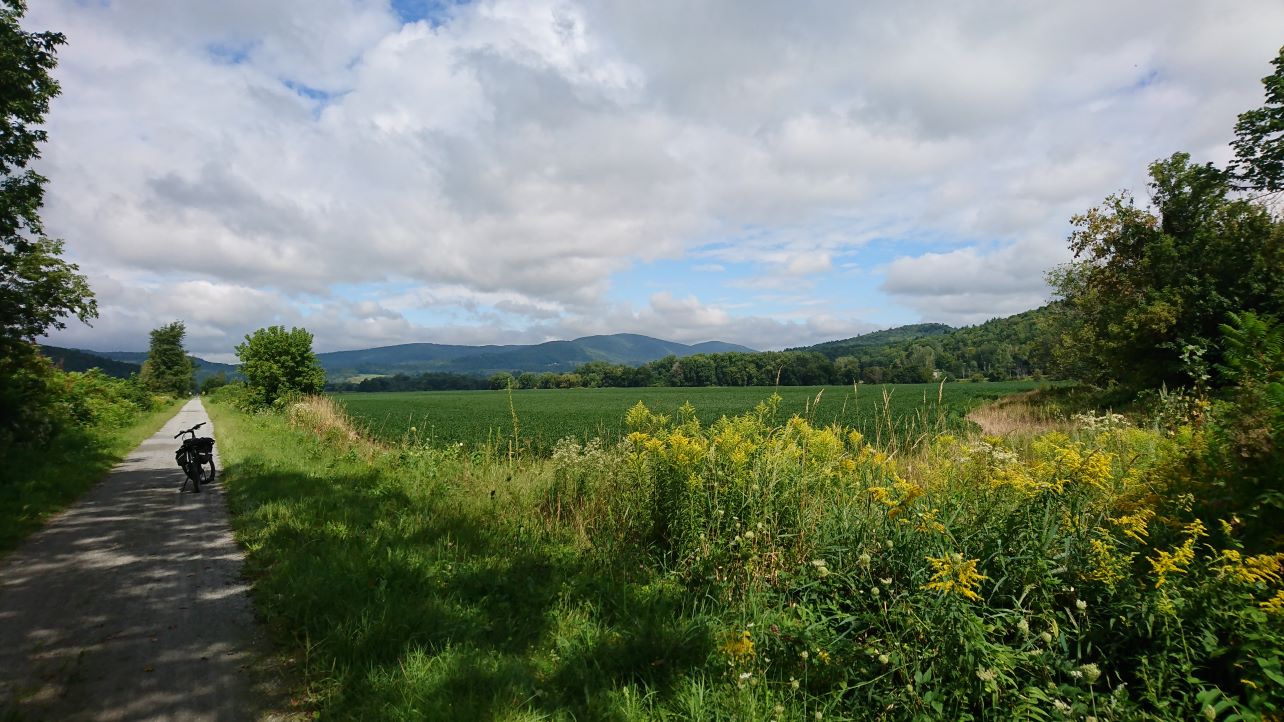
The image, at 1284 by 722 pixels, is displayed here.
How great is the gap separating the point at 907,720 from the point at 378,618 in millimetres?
3620

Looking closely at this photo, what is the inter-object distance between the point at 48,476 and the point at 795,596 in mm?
12403

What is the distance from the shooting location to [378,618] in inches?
158

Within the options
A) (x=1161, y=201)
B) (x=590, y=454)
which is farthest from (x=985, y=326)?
(x=590, y=454)

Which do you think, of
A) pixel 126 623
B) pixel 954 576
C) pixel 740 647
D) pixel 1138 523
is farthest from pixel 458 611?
pixel 1138 523

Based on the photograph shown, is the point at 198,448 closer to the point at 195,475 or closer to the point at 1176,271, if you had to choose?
the point at 195,475

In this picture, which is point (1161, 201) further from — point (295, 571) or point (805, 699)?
point (295, 571)

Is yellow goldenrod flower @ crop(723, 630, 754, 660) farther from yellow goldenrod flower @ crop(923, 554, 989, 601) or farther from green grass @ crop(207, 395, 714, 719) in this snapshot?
yellow goldenrod flower @ crop(923, 554, 989, 601)

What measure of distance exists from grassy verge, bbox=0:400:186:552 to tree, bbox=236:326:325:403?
14646 mm

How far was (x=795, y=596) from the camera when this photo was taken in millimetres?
4230

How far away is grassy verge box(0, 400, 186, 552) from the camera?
266 inches

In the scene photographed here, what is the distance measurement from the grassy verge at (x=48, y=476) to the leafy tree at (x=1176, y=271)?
80.0 ft

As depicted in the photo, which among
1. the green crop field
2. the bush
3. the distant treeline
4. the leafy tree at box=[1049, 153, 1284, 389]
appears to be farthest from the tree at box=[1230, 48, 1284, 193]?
the distant treeline

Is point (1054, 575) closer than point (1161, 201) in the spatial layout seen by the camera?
Yes

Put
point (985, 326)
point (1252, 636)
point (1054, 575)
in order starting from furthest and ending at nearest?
1. point (985, 326)
2. point (1054, 575)
3. point (1252, 636)
